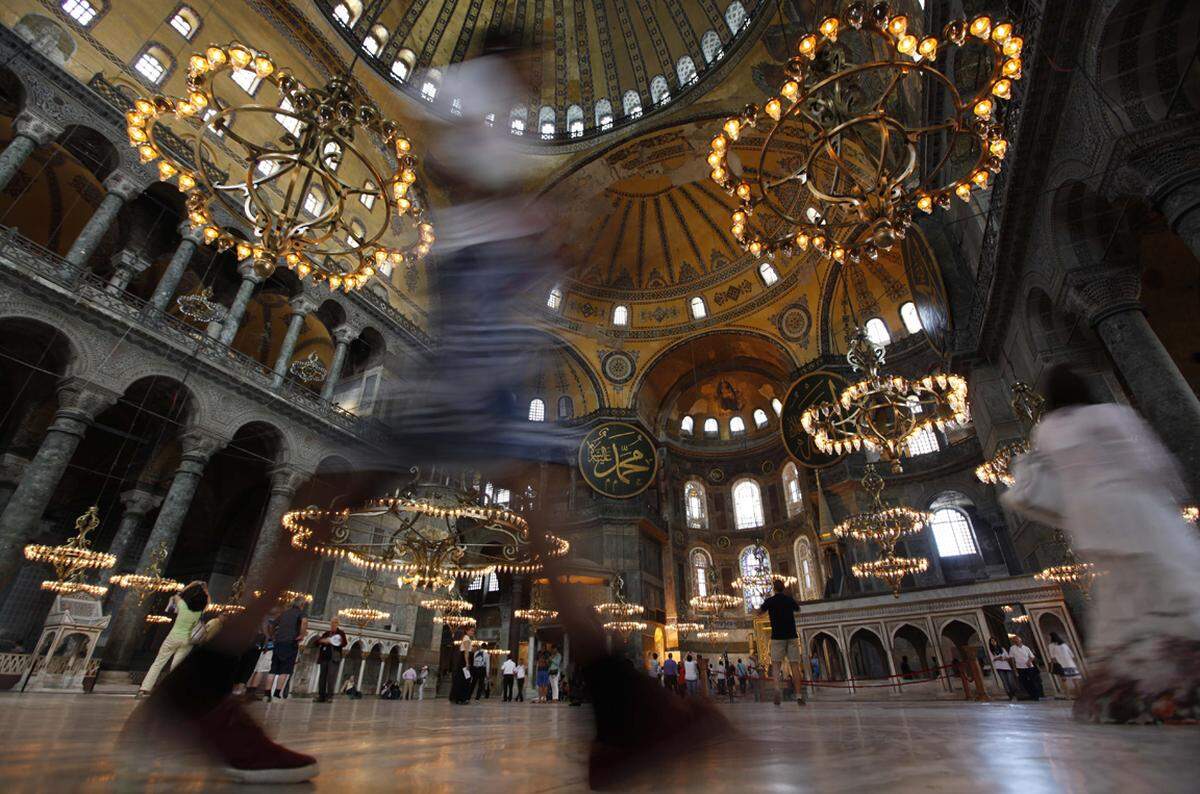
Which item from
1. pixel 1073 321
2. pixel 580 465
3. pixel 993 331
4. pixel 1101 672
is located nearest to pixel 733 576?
pixel 580 465

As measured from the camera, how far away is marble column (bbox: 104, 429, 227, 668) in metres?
8.80

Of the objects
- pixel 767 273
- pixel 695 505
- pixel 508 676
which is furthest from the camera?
pixel 695 505

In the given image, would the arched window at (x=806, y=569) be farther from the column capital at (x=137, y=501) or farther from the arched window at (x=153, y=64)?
the arched window at (x=153, y=64)

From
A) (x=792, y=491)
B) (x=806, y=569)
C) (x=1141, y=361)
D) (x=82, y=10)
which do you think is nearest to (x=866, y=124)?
(x=1141, y=361)

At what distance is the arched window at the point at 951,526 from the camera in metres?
15.0

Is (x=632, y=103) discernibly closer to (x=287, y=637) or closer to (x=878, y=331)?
(x=878, y=331)

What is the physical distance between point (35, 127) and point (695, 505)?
22.0 meters

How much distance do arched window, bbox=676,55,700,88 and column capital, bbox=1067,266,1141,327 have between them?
1505 cm

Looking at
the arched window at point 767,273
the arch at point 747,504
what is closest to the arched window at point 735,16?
the arched window at point 767,273

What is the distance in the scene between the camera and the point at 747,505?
22.7 meters

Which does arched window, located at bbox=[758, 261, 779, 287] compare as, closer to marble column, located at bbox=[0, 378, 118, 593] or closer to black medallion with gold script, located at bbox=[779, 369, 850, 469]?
black medallion with gold script, located at bbox=[779, 369, 850, 469]

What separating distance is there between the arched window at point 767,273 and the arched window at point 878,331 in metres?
3.85

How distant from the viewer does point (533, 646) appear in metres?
16.9

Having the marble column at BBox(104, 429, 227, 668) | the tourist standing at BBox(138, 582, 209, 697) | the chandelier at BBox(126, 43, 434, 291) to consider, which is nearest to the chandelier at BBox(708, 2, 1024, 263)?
the chandelier at BBox(126, 43, 434, 291)
